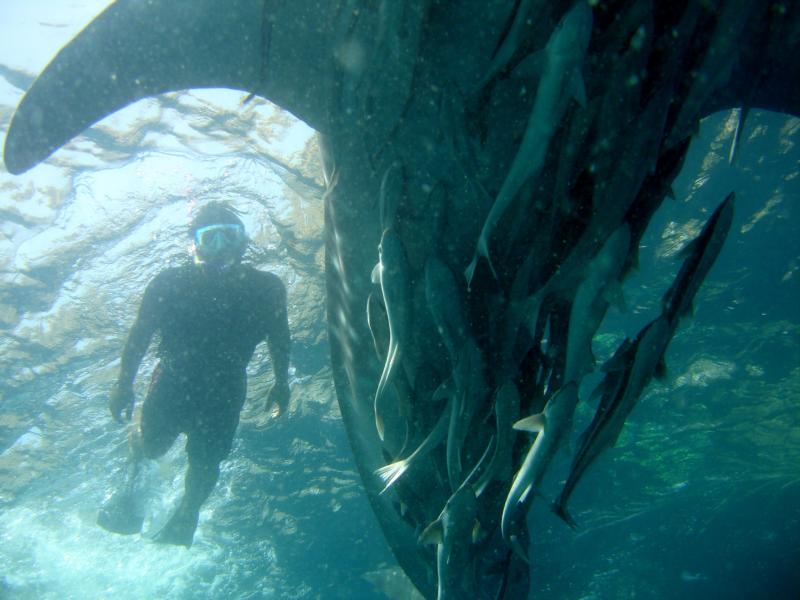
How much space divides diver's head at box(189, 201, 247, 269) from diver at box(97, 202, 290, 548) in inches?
0.6

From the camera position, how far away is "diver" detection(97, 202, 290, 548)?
6.93 m

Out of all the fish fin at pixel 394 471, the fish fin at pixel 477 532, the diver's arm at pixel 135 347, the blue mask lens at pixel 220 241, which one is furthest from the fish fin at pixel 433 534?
the blue mask lens at pixel 220 241

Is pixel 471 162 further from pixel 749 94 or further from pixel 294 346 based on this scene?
pixel 294 346

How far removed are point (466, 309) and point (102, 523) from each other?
1090cm

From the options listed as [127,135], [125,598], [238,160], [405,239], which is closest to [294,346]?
[238,160]

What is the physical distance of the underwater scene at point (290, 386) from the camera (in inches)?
338

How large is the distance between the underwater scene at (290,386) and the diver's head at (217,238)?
46.5 inches

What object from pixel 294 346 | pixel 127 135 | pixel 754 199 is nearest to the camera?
pixel 127 135

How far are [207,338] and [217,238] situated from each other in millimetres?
1694

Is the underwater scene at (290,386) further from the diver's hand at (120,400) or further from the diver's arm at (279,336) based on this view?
the diver's hand at (120,400)

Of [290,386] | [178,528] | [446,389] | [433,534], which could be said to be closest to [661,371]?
[446,389]

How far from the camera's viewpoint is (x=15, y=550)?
23391 mm

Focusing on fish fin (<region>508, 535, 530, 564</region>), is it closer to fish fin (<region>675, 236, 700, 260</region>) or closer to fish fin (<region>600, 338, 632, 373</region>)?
fish fin (<region>600, 338, 632, 373</region>)

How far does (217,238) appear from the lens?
285 inches
